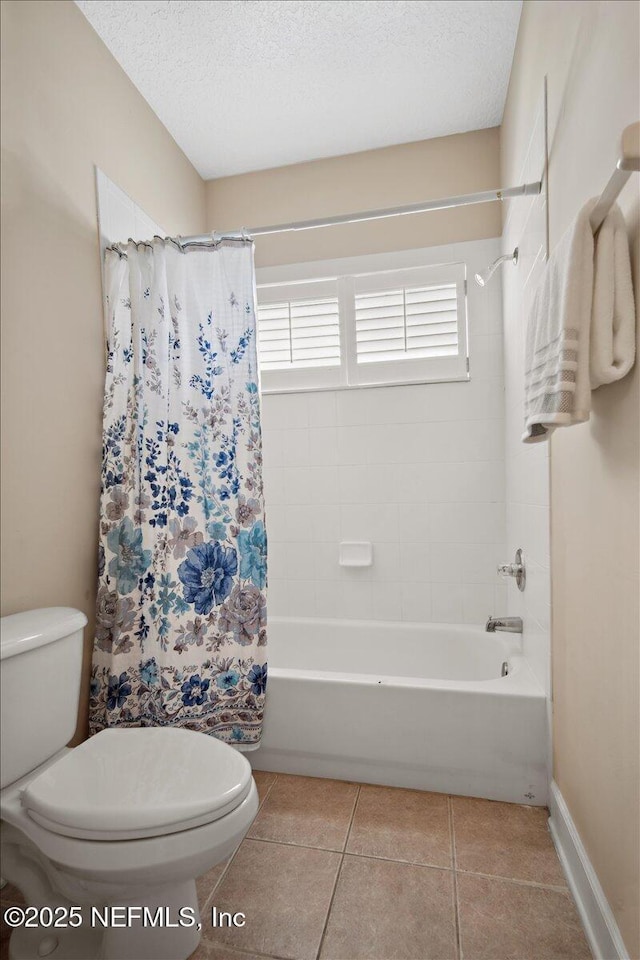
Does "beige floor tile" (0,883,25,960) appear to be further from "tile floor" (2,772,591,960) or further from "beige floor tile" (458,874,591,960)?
"beige floor tile" (458,874,591,960)

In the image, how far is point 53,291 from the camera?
1.67 meters

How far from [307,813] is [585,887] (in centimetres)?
85

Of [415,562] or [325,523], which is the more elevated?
[325,523]

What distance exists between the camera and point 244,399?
72.6 inches

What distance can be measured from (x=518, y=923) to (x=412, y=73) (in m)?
2.87

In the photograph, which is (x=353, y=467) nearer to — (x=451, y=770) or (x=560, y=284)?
(x=451, y=770)

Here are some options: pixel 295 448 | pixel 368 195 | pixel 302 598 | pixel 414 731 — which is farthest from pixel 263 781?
pixel 368 195

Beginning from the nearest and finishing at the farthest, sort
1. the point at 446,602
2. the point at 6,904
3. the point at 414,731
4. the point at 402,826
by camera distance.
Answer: the point at 6,904
the point at 402,826
the point at 414,731
the point at 446,602

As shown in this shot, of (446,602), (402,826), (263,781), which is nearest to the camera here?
(402,826)

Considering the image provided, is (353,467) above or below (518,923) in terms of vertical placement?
above

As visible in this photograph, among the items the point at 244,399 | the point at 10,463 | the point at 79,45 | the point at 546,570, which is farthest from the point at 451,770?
the point at 79,45

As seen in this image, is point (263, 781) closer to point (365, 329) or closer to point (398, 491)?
point (398, 491)

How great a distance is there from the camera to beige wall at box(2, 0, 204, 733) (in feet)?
4.91

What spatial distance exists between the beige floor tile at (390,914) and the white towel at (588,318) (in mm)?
1279
